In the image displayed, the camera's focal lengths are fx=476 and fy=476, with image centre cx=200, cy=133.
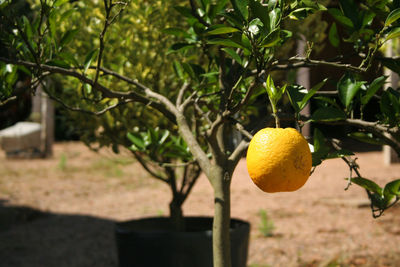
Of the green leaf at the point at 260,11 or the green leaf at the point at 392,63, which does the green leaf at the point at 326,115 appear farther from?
the green leaf at the point at 260,11

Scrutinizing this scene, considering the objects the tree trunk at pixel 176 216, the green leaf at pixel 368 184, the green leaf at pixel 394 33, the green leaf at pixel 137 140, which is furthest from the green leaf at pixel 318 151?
the tree trunk at pixel 176 216

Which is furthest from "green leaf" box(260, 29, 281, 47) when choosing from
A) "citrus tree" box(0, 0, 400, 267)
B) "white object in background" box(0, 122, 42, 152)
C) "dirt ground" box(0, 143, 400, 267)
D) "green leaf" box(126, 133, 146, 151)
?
"white object in background" box(0, 122, 42, 152)

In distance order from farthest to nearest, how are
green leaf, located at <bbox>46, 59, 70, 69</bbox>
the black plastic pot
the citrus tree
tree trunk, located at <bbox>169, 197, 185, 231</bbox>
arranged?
tree trunk, located at <bbox>169, 197, 185, 231</bbox>, the black plastic pot, green leaf, located at <bbox>46, 59, 70, 69</bbox>, the citrus tree

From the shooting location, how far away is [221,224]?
173 centimetres

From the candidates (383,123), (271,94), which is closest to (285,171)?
(271,94)

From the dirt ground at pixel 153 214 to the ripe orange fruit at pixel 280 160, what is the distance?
219 cm

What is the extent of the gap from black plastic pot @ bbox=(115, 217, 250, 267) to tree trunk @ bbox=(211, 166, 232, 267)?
86 centimetres

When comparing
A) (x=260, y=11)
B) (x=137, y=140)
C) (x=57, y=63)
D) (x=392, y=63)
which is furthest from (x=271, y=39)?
(x=137, y=140)

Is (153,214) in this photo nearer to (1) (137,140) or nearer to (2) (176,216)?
(2) (176,216)

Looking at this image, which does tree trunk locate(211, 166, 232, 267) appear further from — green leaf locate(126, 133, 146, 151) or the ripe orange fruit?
green leaf locate(126, 133, 146, 151)

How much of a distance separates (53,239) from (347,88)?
3796 mm

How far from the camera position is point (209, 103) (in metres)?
2.21

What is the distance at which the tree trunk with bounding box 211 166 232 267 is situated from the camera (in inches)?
67.7

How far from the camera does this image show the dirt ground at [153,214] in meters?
3.96
